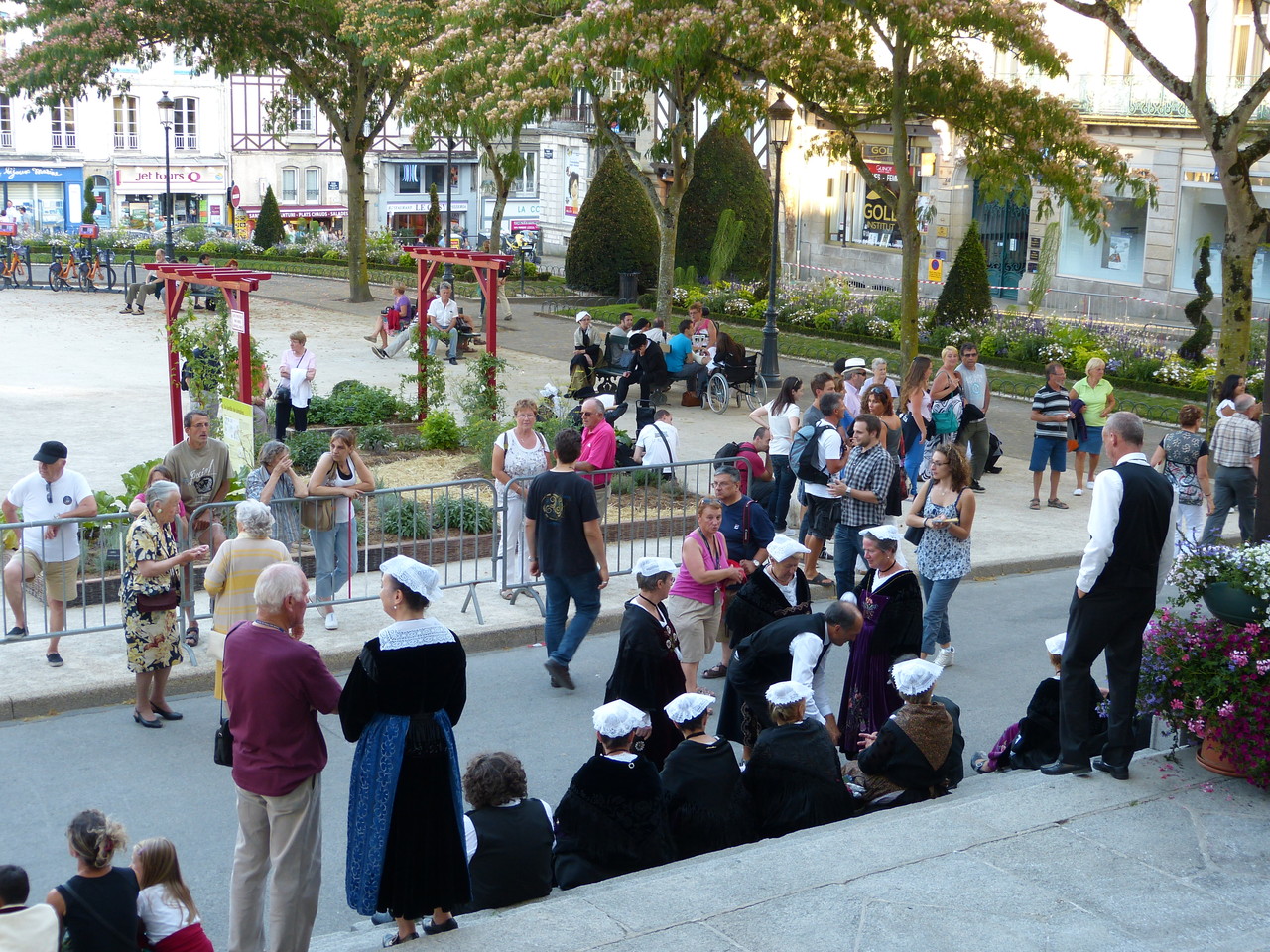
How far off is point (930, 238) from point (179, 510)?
37.4 metres

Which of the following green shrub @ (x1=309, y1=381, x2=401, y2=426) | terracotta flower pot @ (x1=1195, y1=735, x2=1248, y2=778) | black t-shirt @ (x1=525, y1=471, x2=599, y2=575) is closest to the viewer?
terracotta flower pot @ (x1=1195, y1=735, x2=1248, y2=778)

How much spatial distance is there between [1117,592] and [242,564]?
4.64 m

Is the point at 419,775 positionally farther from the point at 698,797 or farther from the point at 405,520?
the point at 405,520

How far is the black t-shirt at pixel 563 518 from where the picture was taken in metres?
8.87

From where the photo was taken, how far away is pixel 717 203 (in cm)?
3475

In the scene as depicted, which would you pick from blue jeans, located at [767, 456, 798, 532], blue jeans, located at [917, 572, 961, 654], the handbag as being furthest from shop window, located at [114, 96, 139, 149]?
blue jeans, located at [917, 572, 961, 654]

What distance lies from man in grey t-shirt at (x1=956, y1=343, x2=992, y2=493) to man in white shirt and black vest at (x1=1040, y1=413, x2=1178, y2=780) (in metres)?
7.89

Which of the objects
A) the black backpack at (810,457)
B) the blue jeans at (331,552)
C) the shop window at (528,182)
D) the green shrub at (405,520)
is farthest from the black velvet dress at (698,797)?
the shop window at (528,182)

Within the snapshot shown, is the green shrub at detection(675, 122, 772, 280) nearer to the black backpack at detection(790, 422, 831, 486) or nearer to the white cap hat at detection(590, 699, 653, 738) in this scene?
the black backpack at detection(790, 422, 831, 486)

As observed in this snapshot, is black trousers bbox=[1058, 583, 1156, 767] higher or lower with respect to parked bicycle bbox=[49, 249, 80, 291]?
lower

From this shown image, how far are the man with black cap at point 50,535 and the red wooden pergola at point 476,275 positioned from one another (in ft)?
24.5

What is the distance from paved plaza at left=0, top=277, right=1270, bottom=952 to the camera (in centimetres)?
532

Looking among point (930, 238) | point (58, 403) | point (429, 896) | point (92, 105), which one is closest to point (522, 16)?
point (58, 403)

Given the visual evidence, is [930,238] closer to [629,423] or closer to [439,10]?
[439,10]
